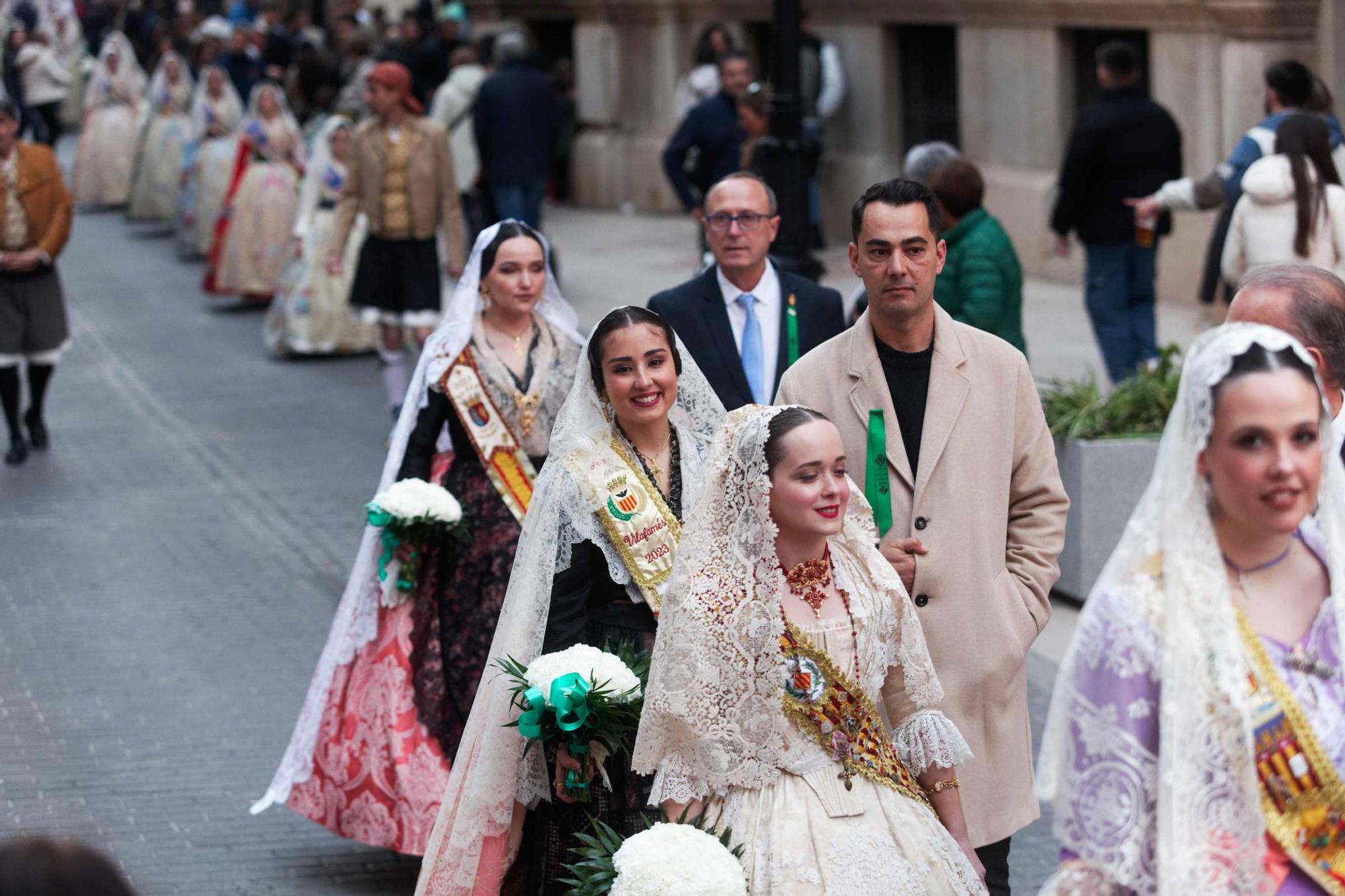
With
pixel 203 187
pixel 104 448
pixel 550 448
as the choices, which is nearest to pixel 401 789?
pixel 550 448

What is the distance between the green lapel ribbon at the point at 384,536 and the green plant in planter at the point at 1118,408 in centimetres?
331

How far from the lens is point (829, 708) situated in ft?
14.4

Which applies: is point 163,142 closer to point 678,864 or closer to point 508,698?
point 508,698

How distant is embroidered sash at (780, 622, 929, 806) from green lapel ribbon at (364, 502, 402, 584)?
8.19ft

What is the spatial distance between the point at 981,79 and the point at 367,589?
37.6 ft

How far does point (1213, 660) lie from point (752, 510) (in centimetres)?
132

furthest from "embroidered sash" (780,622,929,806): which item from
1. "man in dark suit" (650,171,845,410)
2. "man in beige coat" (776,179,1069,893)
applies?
"man in dark suit" (650,171,845,410)

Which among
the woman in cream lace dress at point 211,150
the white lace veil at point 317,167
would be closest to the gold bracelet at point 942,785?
the white lace veil at point 317,167

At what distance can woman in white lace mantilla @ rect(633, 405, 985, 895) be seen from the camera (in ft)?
14.2

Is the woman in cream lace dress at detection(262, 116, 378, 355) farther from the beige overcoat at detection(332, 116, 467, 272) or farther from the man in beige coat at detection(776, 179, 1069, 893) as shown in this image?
the man in beige coat at detection(776, 179, 1069, 893)

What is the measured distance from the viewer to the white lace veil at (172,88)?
22.1 metres

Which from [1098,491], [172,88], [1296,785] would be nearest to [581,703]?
[1296,785]

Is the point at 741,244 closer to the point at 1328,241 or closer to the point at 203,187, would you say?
the point at 1328,241

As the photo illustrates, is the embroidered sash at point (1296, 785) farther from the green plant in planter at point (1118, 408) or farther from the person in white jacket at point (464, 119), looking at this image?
the person in white jacket at point (464, 119)
